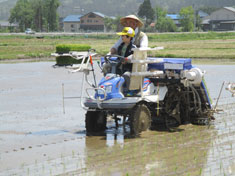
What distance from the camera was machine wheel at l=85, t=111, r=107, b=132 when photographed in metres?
11.2

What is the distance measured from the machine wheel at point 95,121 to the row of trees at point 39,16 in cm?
12856

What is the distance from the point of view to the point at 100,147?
9.84 metres

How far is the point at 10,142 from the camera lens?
34.3 feet

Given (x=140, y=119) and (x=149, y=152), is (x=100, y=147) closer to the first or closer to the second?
(x=149, y=152)

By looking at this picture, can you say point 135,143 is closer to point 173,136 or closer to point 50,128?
point 173,136

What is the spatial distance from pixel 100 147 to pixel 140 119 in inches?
51.4

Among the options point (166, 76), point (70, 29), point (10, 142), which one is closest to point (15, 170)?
point (10, 142)

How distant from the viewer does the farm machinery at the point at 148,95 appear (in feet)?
35.0

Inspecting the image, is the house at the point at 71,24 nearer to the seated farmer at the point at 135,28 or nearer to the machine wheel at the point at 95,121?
the seated farmer at the point at 135,28

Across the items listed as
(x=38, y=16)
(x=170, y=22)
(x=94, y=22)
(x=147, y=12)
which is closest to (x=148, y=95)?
(x=170, y=22)

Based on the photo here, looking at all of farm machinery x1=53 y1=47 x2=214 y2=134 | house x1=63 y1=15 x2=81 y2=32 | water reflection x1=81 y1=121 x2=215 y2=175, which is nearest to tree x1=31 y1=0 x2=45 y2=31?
house x1=63 y1=15 x2=81 y2=32

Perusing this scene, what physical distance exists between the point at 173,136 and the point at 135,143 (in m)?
1.13

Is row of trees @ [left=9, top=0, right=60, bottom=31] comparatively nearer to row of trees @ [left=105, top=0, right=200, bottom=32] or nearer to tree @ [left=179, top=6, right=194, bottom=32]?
row of trees @ [left=105, top=0, right=200, bottom=32]

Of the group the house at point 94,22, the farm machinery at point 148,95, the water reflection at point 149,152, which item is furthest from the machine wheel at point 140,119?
the house at point 94,22
